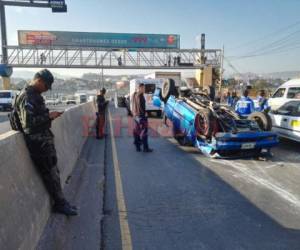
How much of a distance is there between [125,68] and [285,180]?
3524 centimetres

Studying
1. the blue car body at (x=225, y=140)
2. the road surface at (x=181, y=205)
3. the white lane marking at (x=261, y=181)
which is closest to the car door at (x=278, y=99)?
the blue car body at (x=225, y=140)

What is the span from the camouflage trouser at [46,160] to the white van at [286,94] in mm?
8935

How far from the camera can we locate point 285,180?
251 inches

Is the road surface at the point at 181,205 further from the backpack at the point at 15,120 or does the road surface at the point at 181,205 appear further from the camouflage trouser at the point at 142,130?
the backpack at the point at 15,120

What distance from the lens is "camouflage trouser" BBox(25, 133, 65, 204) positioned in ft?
12.6

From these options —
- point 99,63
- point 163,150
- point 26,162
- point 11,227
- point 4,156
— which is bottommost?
point 163,150

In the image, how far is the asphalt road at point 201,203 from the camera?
3.88 meters

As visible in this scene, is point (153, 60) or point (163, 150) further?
point (153, 60)

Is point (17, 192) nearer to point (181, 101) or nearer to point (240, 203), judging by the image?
point (240, 203)

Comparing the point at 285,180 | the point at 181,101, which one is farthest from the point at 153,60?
the point at 285,180

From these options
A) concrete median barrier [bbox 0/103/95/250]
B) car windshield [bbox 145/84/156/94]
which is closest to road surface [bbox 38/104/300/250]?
concrete median barrier [bbox 0/103/95/250]

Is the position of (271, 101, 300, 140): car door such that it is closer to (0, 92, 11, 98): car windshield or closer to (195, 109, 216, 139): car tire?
(195, 109, 216, 139): car tire

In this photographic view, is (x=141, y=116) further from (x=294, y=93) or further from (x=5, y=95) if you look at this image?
(x=5, y=95)

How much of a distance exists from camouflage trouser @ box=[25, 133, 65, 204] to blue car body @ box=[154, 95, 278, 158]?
4.77 metres
